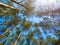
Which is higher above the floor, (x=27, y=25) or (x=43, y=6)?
(x=43, y=6)

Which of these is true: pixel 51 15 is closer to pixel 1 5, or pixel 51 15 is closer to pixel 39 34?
pixel 39 34

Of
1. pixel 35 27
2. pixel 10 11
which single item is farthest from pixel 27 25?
pixel 10 11

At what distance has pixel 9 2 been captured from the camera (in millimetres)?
1354

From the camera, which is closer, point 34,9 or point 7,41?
point 7,41

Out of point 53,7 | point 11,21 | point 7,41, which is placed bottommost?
point 7,41

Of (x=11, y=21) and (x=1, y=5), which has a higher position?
(x=1, y=5)

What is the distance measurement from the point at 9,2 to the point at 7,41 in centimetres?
35

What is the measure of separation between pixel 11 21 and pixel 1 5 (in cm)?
17

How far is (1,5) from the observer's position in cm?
133

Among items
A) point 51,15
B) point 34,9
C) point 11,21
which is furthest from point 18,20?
point 51,15

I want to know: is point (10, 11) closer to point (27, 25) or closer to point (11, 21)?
point (11, 21)

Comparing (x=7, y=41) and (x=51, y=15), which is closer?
(x=7, y=41)

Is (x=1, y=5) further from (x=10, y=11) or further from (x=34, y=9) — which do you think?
(x=34, y=9)

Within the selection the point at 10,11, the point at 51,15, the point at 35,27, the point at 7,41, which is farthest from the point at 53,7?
the point at 7,41
